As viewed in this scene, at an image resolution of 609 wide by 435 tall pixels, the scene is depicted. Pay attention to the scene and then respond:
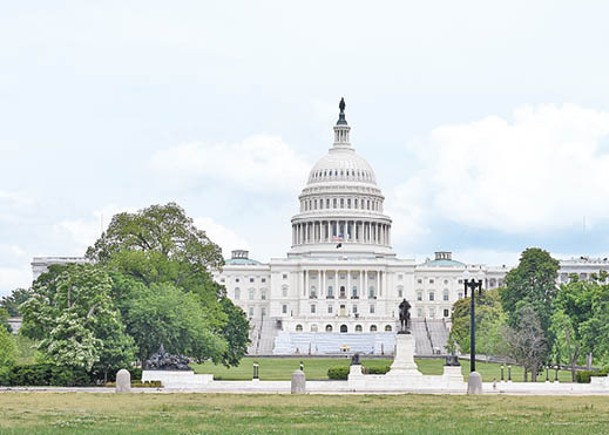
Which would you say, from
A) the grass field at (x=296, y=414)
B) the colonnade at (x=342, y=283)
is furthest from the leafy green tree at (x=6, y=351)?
the colonnade at (x=342, y=283)

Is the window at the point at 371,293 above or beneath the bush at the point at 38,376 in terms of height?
above

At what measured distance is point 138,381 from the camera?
197 ft

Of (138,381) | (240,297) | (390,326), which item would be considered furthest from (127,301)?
(240,297)

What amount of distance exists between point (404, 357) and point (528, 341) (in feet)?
70.9

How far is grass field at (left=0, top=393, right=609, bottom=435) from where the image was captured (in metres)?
33.7

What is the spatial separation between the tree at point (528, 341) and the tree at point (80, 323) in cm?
2581

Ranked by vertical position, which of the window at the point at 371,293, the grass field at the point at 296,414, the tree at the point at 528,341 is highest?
the window at the point at 371,293

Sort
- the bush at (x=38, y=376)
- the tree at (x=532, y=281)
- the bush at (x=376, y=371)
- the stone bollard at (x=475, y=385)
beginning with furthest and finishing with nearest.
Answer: the tree at (x=532, y=281), the bush at (x=376, y=371), the bush at (x=38, y=376), the stone bollard at (x=475, y=385)

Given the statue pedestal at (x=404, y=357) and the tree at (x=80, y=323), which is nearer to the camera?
the tree at (x=80, y=323)

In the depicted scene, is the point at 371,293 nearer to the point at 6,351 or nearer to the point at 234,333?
the point at 234,333

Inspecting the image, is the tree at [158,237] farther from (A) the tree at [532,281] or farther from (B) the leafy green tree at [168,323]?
(A) the tree at [532,281]

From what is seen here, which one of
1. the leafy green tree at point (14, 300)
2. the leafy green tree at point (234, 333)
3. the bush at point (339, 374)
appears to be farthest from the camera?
the leafy green tree at point (14, 300)

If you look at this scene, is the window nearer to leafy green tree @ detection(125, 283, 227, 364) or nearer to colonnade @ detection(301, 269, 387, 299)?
colonnade @ detection(301, 269, 387, 299)

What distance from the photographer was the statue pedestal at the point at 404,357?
6353cm
